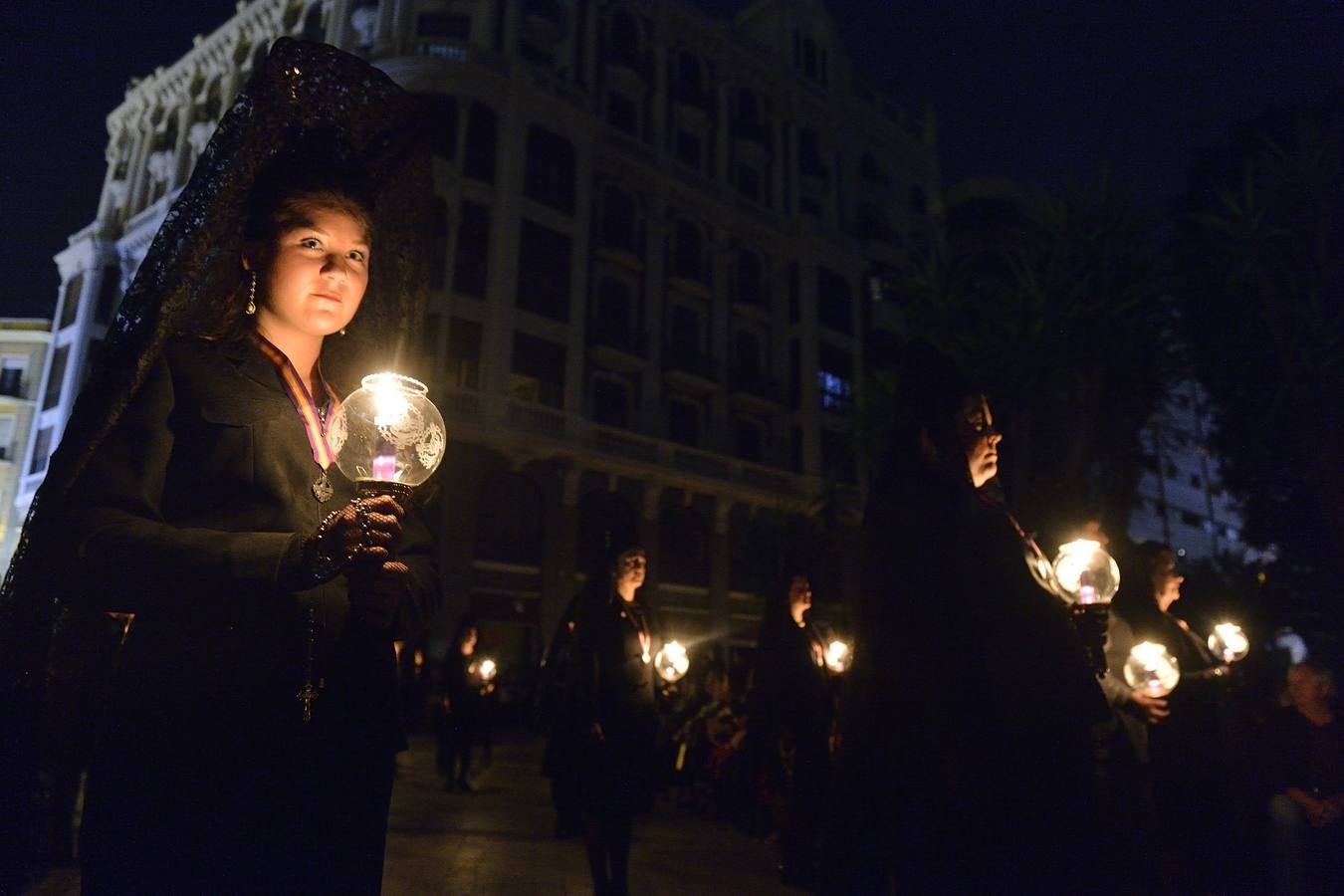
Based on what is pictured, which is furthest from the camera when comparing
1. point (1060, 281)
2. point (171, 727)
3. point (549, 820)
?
point (1060, 281)

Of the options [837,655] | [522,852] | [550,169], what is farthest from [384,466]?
[550,169]

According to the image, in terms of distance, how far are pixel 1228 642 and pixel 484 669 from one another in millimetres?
8291

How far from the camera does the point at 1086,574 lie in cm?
359

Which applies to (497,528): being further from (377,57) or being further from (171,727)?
(171,727)

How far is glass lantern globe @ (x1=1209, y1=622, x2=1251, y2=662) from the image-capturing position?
247 inches

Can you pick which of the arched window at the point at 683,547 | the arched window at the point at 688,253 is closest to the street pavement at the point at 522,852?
the arched window at the point at 683,547

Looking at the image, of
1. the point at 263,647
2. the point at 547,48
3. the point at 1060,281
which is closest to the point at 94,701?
the point at 263,647

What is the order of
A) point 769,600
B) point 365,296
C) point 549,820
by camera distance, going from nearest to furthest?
point 365,296 < point 769,600 < point 549,820

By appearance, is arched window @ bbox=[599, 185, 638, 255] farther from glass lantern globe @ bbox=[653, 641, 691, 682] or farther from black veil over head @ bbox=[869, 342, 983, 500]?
black veil over head @ bbox=[869, 342, 983, 500]

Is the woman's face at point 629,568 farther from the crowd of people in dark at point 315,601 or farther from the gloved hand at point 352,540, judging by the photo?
the gloved hand at point 352,540

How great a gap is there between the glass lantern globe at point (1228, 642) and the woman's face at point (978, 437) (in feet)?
15.1

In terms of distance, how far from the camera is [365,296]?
2.49 meters

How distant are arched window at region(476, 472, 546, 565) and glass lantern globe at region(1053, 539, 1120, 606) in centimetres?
1900

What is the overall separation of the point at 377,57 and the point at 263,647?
82.6 feet
